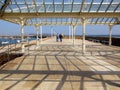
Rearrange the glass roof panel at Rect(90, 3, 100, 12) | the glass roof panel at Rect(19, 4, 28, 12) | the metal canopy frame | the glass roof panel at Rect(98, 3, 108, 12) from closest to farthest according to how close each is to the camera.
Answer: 1. the metal canopy frame
2. the glass roof panel at Rect(90, 3, 100, 12)
3. the glass roof panel at Rect(98, 3, 108, 12)
4. the glass roof panel at Rect(19, 4, 28, 12)

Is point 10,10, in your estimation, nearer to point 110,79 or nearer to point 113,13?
point 113,13

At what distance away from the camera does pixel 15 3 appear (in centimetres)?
2080

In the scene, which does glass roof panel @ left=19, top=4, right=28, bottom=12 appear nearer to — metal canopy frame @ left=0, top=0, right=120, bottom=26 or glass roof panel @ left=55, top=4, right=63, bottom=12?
metal canopy frame @ left=0, top=0, right=120, bottom=26

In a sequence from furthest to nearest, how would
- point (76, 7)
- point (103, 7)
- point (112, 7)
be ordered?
1. point (76, 7)
2. point (103, 7)
3. point (112, 7)

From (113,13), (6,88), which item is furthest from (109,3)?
(6,88)

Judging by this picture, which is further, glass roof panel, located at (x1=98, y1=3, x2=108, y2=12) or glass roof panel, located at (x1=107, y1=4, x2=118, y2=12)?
glass roof panel, located at (x1=98, y1=3, x2=108, y2=12)

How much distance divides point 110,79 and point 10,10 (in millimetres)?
12614

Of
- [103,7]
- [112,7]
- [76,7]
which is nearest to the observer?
[112,7]

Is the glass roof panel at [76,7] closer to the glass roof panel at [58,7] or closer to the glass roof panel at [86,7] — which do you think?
the glass roof panel at [86,7]

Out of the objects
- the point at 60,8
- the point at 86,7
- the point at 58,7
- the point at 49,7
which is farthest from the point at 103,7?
the point at 49,7

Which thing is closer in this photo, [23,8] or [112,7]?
[112,7]

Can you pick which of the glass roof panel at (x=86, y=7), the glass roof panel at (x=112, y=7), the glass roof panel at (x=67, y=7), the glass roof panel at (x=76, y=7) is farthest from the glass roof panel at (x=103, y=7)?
the glass roof panel at (x=67, y=7)

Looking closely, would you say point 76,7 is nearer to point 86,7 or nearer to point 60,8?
point 86,7

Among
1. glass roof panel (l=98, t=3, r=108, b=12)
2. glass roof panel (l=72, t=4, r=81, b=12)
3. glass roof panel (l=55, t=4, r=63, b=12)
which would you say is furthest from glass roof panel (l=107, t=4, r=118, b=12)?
glass roof panel (l=55, t=4, r=63, b=12)
